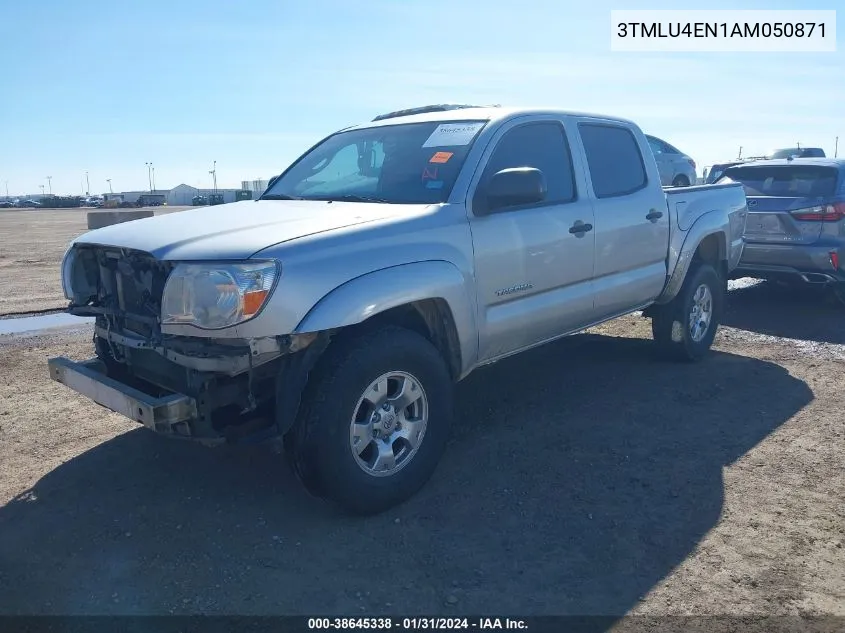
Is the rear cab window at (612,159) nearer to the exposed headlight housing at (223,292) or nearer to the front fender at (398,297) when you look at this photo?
the front fender at (398,297)

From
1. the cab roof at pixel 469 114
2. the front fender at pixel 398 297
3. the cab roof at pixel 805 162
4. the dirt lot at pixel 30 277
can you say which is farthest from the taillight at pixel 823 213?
the dirt lot at pixel 30 277

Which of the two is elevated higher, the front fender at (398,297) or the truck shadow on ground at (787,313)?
the front fender at (398,297)

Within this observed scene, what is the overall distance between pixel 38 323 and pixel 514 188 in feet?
21.4

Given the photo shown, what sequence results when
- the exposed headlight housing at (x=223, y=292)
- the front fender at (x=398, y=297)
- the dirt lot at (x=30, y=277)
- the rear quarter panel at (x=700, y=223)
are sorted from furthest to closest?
the dirt lot at (x=30, y=277)
the rear quarter panel at (x=700, y=223)
the front fender at (x=398, y=297)
the exposed headlight housing at (x=223, y=292)

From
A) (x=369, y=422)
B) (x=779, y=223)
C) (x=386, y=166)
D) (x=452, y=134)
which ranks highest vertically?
(x=452, y=134)

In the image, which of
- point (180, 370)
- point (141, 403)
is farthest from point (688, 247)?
point (141, 403)

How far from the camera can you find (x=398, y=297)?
141 inches

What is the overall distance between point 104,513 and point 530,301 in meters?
2.65

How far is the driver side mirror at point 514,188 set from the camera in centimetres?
402

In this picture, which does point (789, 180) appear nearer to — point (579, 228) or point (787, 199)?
point (787, 199)

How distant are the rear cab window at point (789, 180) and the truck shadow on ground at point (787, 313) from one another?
1357mm

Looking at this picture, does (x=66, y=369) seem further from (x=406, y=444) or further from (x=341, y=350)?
(x=406, y=444)

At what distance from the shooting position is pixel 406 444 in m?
3.82

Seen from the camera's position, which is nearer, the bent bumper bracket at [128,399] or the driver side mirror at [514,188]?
the bent bumper bracket at [128,399]
